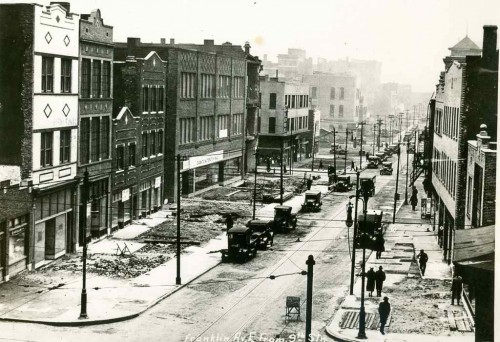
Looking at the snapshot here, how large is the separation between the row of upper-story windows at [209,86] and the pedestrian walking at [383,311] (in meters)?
35.7

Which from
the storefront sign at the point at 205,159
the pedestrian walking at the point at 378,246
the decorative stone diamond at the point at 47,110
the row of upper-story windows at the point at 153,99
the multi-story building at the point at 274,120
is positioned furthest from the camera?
the multi-story building at the point at 274,120

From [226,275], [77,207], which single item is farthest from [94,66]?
[226,275]

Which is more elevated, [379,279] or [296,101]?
[296,101]

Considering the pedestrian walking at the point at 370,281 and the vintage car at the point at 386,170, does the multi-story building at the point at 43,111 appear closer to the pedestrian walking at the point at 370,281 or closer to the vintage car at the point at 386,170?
the pedestrian walking at the point at 370,281

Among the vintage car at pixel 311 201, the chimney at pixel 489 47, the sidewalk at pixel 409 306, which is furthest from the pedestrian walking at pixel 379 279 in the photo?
the vintage car at pixel 311 201

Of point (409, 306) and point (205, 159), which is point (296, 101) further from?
point (409, 306)

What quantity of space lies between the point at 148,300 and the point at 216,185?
3890 cm

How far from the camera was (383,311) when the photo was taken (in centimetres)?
2539

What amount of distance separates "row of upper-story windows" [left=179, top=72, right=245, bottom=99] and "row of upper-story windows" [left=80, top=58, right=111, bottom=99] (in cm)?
1499

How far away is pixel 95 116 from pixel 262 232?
11.6m

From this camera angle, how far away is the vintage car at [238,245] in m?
37.7

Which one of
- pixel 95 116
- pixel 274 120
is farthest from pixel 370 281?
pixel 274 120

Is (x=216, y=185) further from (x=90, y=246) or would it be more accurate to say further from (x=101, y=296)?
(x=101, y=296)

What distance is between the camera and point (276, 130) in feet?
301
